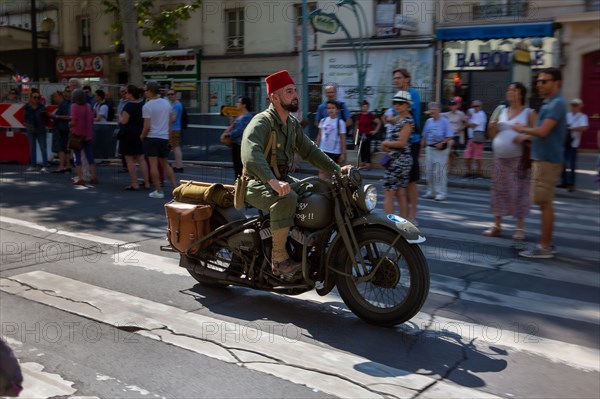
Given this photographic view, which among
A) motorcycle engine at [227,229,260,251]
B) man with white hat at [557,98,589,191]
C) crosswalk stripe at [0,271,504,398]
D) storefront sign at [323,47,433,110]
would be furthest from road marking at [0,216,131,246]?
storefront sign at [323,47,433,110]

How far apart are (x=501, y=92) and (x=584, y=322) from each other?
1705 centimetres

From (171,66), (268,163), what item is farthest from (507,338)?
(171,66)

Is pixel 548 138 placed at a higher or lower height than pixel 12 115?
lower

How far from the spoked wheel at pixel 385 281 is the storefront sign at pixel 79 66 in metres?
32.3

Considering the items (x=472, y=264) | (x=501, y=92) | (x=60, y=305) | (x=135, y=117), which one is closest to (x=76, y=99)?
(x=135, y=117)

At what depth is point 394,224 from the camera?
446cm

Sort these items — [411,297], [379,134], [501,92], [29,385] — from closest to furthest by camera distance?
[29,385]
[411,297]
[379,134]
[501,92]

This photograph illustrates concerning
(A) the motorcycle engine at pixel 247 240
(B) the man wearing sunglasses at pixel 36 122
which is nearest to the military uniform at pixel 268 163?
(A) the motorcycle engine at pixel 247 240

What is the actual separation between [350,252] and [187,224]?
154 centimetres

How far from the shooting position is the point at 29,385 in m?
3.72

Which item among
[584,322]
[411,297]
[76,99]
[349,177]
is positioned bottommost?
[584,322]

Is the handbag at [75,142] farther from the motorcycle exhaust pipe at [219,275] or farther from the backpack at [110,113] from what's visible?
the motorcycle exhaust pipe at [219,275]

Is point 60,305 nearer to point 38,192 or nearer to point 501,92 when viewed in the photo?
point 38,192

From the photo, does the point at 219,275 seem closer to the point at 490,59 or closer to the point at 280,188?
the point at 280,188
